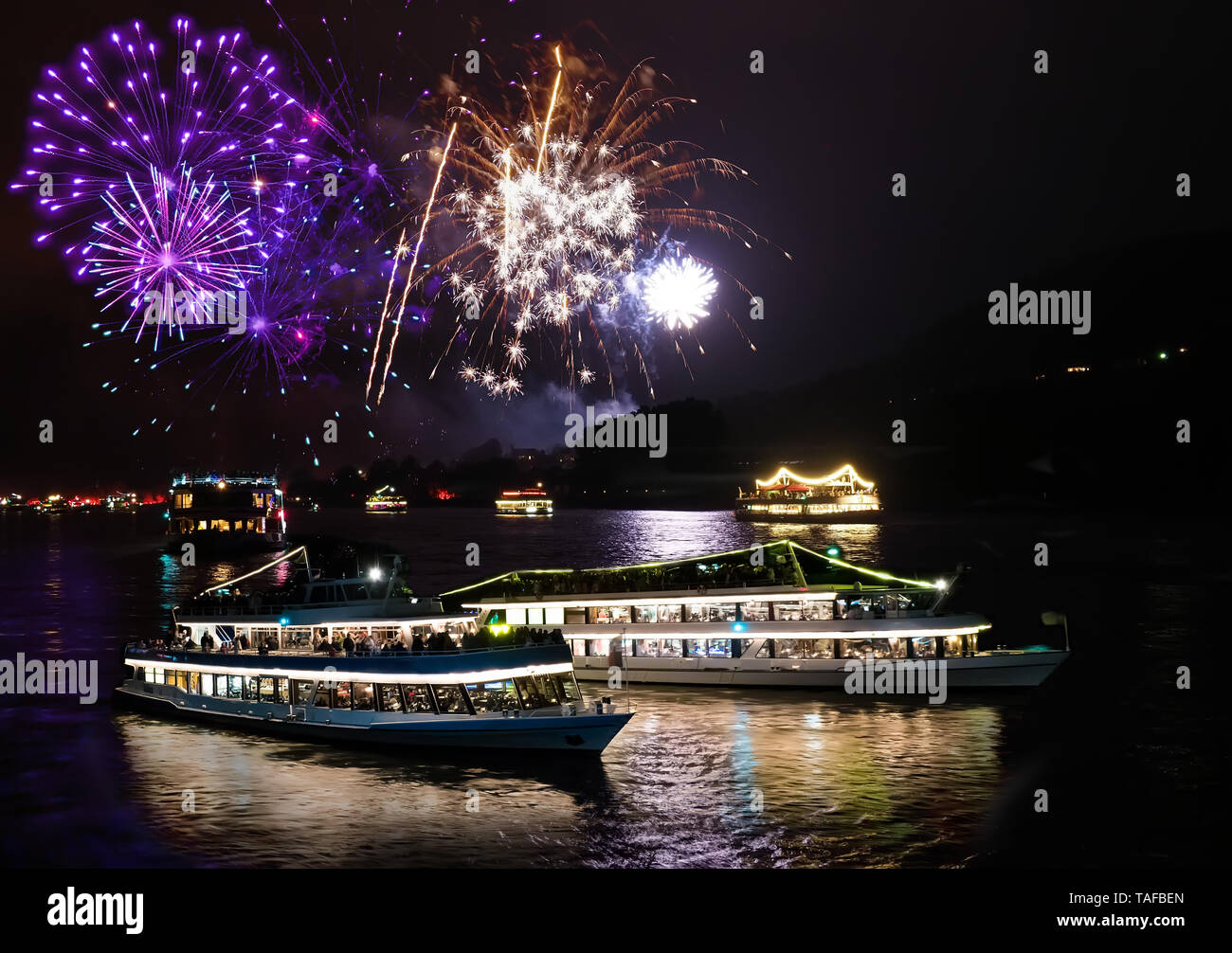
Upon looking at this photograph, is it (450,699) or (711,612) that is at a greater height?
(711,612)

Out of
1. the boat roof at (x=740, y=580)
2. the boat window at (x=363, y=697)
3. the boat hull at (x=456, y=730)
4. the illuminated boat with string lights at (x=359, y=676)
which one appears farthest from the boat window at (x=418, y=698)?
the boat roof at (x=740, y=580)

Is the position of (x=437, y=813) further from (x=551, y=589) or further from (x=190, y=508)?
(x=190, y=508)

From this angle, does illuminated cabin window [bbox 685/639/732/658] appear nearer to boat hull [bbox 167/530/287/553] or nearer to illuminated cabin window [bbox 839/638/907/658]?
illuminated cabin window [bbox 839/638/907/658]

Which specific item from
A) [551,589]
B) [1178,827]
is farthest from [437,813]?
[551,589]

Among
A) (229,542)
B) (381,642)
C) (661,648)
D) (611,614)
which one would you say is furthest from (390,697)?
(229,542)

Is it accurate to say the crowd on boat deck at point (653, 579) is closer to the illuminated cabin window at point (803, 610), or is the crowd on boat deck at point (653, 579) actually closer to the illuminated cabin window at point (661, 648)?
the illuminated cabin window at point (803, 610)

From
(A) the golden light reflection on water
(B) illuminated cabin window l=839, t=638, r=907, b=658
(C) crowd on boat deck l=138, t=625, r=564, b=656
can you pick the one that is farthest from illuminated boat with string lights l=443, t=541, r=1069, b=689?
(C) crowd on boat deck l=138, t=625, r=564, b=656

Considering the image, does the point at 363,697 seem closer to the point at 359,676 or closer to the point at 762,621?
the point at 359,676
